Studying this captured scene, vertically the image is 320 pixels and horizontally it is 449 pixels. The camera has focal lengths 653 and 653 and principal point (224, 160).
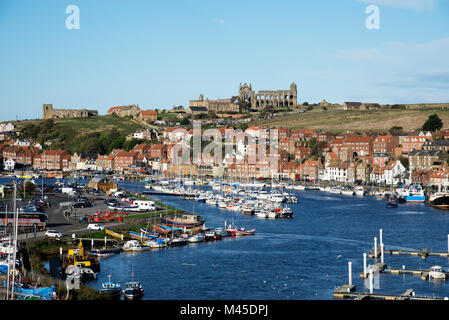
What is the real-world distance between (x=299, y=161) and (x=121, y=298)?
5489cm

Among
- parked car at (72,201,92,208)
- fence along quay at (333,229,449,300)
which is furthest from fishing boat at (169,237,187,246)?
parked car at (72,201,92,208)

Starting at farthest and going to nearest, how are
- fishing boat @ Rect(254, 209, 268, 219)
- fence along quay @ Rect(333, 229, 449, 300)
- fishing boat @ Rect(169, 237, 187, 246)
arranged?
fishing boat @ Rect(254, 209, 268, 219)
fishing boat @ Rect(169, 237, 187, 246)
fence along quay @ Rect(333, 229, 449, 300)

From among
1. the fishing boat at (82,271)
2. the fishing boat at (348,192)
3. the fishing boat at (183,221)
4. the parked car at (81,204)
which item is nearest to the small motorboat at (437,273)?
the fishing boat at (82,271)

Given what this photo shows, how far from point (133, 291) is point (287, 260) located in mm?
7811

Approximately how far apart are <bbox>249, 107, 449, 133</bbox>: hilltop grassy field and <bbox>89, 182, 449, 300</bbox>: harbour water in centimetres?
5075

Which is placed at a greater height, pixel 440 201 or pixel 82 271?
pixel 440 201

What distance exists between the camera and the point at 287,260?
24969mm

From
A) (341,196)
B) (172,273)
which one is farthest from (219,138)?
(172,273)

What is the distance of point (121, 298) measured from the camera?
61.9ft

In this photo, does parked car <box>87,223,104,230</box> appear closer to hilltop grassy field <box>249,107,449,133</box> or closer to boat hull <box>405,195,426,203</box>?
boat hull <box>405,195,426,203</box>

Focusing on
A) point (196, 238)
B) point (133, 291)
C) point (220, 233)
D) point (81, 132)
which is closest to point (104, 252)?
point (196, 238)

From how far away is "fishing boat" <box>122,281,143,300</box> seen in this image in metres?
18.9

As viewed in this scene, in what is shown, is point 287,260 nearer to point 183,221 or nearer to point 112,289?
point 112,289
